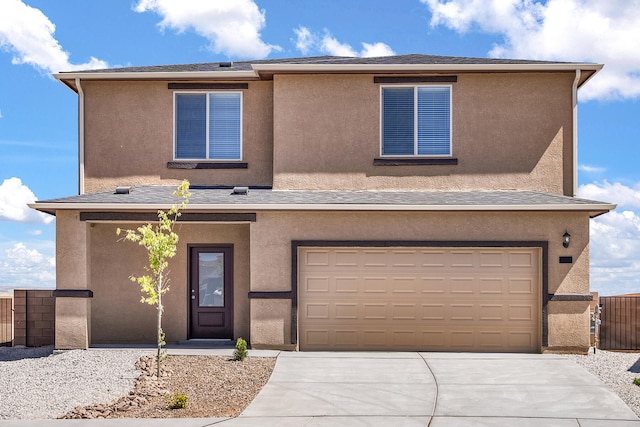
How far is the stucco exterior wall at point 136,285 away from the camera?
53.5 ft

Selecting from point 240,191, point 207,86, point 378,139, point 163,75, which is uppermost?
point 163,75

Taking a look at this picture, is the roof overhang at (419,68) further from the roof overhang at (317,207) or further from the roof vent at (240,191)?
the roof overhang at (317,207)

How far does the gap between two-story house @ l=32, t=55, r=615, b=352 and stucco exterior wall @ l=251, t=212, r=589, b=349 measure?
0.10 ft

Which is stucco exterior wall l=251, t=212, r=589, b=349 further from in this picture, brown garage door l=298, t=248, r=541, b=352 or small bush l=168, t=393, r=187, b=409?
small bush l=168, t=393, r=187, b=409

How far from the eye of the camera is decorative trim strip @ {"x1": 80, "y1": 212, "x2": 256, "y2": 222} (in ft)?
49.4

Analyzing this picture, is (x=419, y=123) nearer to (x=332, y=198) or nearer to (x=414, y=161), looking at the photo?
(x=414, y=161)

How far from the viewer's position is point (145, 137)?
55.7 ft

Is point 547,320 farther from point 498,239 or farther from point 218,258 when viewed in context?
point 218,258

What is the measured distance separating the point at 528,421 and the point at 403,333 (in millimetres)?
5417

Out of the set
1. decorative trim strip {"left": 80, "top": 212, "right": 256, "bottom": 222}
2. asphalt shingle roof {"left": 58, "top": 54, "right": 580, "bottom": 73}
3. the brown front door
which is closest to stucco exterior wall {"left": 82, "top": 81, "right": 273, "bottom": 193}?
asphalt shingle roof {"left": 58, "top": 54, "right": 580, "bottom": 73}

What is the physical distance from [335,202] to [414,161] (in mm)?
2517

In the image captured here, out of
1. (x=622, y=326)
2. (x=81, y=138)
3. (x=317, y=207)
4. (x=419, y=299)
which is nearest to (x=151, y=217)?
(x=81, y=138)

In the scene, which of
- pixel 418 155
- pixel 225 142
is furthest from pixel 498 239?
pixel 225 142

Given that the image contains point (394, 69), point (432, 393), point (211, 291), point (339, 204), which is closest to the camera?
point (432, 393)
